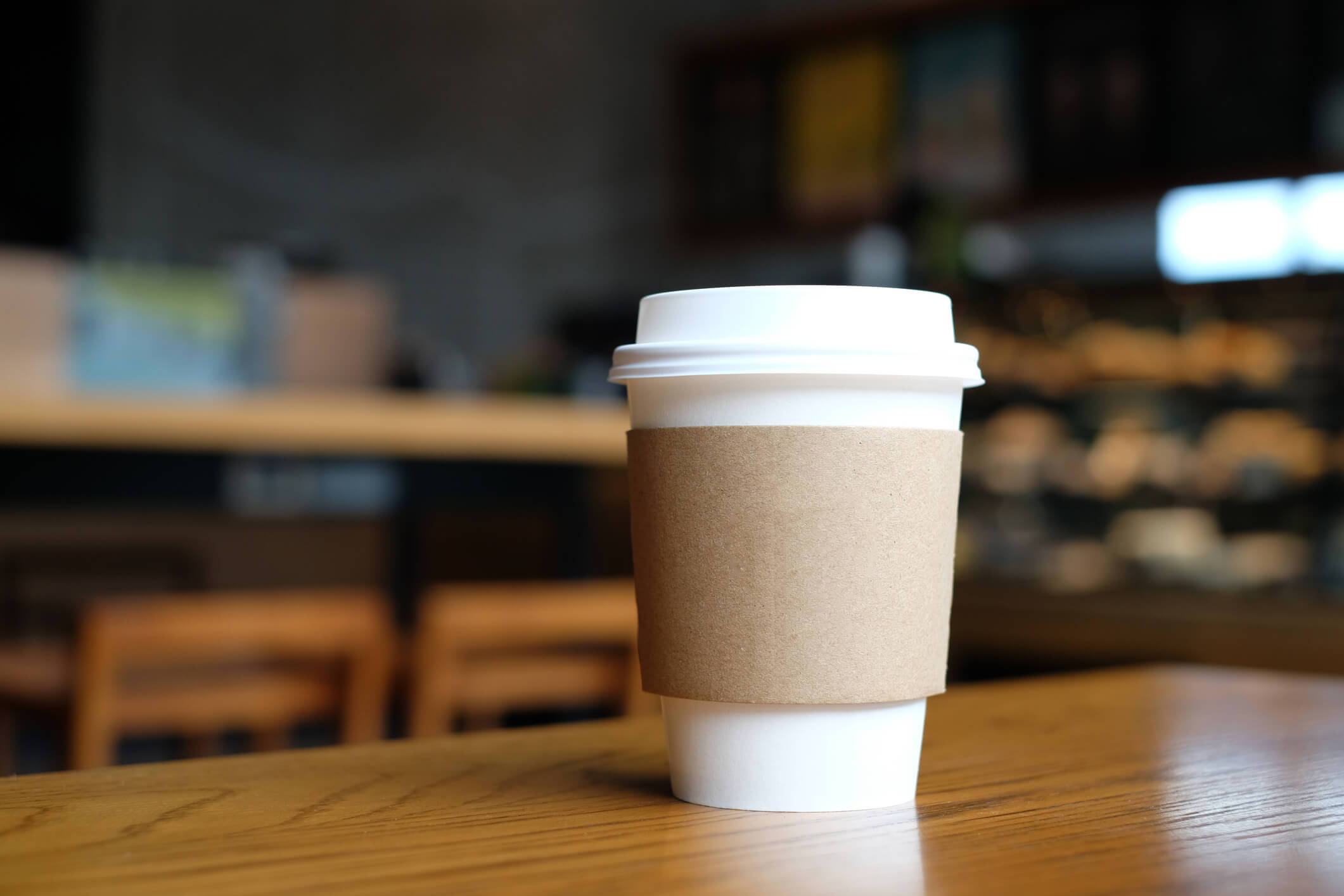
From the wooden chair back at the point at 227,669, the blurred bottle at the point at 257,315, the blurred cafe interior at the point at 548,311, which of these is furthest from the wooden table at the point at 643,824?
the blurred bottle at the point at 257,315

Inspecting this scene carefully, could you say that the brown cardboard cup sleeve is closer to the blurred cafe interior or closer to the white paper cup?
the white paper cup

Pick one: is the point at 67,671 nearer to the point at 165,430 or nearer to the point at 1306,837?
the point at 165,430

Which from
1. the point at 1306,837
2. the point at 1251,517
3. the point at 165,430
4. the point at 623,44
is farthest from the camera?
the point at 623,44

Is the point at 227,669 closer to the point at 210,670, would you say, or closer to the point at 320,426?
the point at 210,670

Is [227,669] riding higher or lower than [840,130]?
lower

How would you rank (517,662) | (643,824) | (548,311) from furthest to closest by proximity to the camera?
(548,311) < (517,662) < (643,824)

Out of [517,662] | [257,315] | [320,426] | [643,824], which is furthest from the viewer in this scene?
[257,315]

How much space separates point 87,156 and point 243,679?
514 centimetres

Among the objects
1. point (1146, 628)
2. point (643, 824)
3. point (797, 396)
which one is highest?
point (797, 396)

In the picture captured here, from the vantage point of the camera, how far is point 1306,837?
503 mm

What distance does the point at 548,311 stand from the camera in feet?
23.5

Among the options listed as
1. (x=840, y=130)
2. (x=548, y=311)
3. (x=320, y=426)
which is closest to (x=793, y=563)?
(x=320, y=426)

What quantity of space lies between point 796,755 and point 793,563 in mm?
73

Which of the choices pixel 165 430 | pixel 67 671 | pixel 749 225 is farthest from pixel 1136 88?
pixel 67 671
